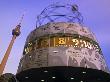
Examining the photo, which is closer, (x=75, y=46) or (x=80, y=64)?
(x=80, y=64)

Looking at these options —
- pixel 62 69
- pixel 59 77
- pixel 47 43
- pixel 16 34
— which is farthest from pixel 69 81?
pixel 16 34

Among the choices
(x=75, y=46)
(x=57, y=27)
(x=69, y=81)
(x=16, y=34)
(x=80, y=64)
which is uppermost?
(x=16, y=34)

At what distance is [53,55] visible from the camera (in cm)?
4044

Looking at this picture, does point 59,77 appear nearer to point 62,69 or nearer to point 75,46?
point 62,69

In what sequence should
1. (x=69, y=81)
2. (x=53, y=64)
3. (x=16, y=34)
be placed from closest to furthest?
(x=53, y=64)
(x=69, y=81)
(x=16, y=34)

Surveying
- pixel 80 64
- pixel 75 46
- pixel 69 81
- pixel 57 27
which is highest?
pixel 57 27

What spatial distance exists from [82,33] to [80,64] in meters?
7.44

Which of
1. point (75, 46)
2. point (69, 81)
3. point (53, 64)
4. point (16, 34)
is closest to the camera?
point (53, 64)

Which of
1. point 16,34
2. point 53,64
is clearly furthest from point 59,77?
point 16,34

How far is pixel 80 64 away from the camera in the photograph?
39.4 meters

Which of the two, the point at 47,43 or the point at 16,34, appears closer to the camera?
the point at 47,43

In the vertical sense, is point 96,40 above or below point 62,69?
above

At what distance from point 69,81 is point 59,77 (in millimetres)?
2478

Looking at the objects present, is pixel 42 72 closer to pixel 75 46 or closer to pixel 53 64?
pixel 53 64
